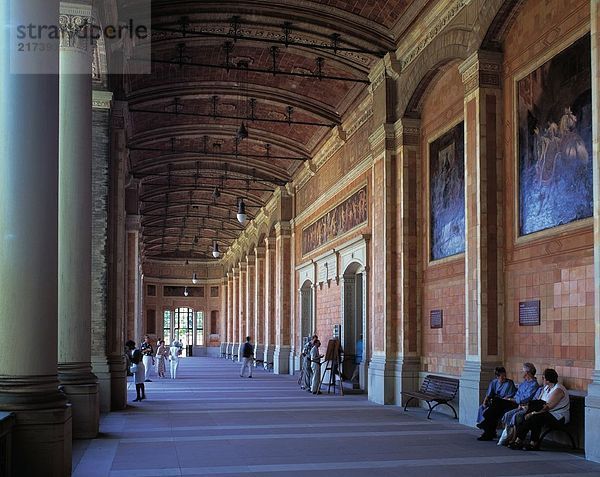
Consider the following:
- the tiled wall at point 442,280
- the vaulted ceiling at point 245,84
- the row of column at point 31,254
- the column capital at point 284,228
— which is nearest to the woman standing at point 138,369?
the vaulted ceiling at point 245,84

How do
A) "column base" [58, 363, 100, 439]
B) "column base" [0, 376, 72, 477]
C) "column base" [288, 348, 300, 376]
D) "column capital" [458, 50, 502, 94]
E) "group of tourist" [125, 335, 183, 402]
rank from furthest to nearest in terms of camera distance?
"column base" [288, 348, 300, 376] < "group of tourist" [125, 335, 183, 402] < "column capital" [458, 50, 502, 94] < "column base" [58, 363, 100, 439] < "column base" [0, 376, 72, 477]

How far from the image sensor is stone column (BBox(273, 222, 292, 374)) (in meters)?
31.3

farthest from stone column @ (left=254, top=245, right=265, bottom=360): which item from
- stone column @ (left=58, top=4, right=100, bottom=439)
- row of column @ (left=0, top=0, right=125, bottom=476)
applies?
row of column @ (left=0, top=0, right=125, bottom=476)

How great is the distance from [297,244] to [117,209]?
14.2 meters

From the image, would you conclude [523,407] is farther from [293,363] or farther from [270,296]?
[270,296]

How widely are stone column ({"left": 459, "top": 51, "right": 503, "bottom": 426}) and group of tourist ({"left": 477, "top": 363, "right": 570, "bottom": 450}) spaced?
931mm

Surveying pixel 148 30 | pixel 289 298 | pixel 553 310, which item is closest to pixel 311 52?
pixel 148 30

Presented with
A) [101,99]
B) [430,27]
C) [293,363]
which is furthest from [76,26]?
[293,363]

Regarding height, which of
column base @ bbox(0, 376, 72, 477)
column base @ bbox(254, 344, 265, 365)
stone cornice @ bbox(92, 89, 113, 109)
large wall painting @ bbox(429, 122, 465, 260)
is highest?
stone cornice @ bbox(92, 89, 113, 109)

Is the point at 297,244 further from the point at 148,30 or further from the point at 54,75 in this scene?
the point at 54,75

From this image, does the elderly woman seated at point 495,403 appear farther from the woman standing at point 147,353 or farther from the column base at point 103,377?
the woman standing at point 147,353

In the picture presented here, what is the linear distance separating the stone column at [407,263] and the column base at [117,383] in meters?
6.05

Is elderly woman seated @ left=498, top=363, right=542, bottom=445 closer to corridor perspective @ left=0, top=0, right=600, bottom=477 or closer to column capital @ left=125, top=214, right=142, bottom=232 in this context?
corridor perspective @ left=0, top=0, right=600, bottom=477

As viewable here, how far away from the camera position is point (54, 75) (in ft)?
25.0
